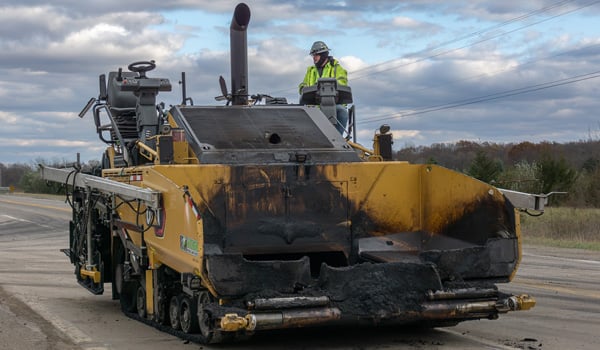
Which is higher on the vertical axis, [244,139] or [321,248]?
[244,139]

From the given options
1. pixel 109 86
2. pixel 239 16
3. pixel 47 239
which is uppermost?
pixel 239 16

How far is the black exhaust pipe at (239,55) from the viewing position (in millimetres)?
11547

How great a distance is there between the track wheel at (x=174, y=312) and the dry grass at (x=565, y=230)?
1374cm

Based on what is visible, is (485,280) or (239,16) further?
(239,16)

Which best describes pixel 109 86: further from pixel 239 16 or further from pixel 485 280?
pixel 485 280

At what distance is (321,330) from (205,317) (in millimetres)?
1510

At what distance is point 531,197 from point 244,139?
10.1ft

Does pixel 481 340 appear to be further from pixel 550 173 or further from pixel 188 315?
pixel 550 173

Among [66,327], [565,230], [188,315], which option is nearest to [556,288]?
[188,315]

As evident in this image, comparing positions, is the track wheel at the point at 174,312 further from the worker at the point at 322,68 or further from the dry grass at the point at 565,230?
the dry grass at the point at 565,230

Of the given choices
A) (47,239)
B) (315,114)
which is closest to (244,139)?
(315,114)

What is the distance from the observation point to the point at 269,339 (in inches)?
348

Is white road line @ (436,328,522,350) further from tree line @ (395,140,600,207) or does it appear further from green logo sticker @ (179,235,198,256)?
tree line @ (395,140,600,207)

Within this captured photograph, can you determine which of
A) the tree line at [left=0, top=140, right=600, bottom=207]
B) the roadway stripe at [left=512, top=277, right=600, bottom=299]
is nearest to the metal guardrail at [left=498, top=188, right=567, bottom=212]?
the roadway stripe at [left=512, top=277, right=600, bottom=299]
